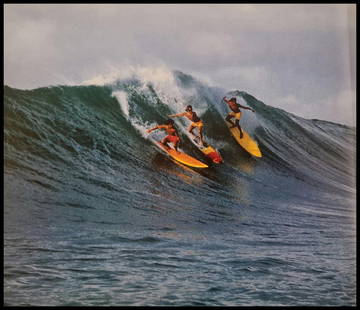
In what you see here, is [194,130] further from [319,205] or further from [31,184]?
[31,184]

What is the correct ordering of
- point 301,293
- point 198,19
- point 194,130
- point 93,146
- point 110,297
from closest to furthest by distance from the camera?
1. point 110,297
2. point 301,293
3. point 198,19
4. point 93,146
5. point 194,130

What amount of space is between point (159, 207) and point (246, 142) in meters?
1.36

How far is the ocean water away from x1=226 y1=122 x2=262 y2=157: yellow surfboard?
68mm

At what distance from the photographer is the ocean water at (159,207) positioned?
365 cm

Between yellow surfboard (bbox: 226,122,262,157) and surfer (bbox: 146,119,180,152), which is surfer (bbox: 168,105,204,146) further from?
Answer: yellow surfboard (bbox: 226,122,262,157)

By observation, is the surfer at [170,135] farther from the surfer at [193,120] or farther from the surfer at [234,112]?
the surfer at [234,112]

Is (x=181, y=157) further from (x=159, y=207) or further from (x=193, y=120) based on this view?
(x=159, y=207)

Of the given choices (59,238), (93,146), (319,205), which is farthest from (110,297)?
(319,205)

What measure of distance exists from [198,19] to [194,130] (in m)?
1.08

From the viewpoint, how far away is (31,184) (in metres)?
4.18

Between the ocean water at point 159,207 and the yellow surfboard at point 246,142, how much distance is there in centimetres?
7

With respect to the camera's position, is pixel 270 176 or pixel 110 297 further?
pixel 270 176

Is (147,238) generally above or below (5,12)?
below

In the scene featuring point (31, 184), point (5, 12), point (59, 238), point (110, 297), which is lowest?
point (110, 297)
